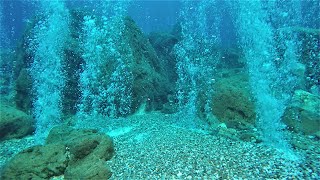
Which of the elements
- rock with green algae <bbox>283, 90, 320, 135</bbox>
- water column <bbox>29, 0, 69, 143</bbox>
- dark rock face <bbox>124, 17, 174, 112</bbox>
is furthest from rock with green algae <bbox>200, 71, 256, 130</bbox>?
water column <bbox>29, 0, 69, 143</bbox>

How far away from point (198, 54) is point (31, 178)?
36.3 feet

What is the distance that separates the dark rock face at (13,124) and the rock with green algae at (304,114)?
7.17m

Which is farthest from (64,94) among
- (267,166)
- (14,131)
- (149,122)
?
(267,166)

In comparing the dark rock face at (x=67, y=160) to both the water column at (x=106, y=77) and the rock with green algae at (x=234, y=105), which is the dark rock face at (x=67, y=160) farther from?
the rock with green algae at (x=234, y=105)

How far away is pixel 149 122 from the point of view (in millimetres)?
7383

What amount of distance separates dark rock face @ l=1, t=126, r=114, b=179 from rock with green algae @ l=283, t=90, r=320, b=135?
4.38 metres

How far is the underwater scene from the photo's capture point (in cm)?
465

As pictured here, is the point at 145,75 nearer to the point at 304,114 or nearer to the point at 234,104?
the point at 234,104

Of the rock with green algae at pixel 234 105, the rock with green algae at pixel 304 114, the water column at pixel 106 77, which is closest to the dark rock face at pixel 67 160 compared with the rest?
the water column at pixel 106 77

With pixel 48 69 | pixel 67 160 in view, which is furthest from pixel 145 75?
pixel 67 160

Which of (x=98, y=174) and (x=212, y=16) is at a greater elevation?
(x=212, y=16)

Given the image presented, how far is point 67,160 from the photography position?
191 inches

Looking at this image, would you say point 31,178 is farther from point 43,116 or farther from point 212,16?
point 212,16

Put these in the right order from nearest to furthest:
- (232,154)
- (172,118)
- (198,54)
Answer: (232,154)
(172,118)
(198,54)
